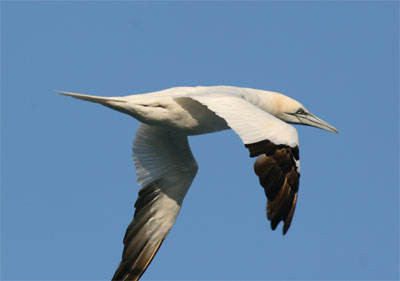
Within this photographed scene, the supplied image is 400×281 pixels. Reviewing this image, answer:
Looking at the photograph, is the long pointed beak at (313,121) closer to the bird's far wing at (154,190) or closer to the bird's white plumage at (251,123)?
the bird's far wing at (154,190)

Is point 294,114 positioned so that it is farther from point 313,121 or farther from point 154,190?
point 154,190

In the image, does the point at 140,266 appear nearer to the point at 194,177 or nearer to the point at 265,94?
the point at 194,177

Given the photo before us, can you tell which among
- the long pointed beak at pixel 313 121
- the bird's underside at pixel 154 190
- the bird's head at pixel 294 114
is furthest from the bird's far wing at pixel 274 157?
the bird's underside at pixel 154 190

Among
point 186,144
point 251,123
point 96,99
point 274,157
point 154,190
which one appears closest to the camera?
point 274,157

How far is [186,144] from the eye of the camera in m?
12.8

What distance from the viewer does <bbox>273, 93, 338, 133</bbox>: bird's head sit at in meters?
12.1

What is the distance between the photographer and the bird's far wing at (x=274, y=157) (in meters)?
8.88

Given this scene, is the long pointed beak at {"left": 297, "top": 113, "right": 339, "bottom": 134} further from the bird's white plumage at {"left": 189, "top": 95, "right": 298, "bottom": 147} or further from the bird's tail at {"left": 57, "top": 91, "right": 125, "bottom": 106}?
the bird's tail at {"left": 57, "top": 91, "right": 125, "bottom": 106}

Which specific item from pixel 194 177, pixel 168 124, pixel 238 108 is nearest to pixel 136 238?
pixel 194 177

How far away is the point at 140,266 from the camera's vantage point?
12.7 metres

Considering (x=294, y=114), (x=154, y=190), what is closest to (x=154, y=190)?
(x=154, y=190)

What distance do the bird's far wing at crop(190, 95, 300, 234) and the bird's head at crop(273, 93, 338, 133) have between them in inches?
97.7

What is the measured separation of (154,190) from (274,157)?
428 centimetres

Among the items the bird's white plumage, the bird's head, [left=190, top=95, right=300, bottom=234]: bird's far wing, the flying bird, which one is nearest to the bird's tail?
the flying bird
